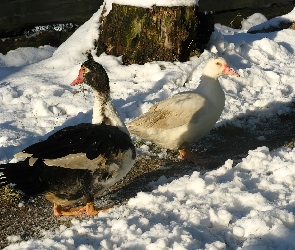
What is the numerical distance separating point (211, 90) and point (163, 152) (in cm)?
86

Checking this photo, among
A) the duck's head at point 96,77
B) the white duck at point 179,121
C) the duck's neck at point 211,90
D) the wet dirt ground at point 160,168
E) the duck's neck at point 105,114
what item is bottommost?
the wet dirt ground at point 160,168

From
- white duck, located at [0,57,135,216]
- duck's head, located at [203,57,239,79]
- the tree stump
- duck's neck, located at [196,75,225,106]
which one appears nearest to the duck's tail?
white duck, located at [0,57,135,216]

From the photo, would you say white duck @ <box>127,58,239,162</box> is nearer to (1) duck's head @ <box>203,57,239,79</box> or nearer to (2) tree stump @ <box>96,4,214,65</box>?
(1) duck's head @ <box>203,57,239,79</box>

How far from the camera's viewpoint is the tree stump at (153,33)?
7961 mm

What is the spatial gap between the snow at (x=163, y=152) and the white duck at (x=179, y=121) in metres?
0.33

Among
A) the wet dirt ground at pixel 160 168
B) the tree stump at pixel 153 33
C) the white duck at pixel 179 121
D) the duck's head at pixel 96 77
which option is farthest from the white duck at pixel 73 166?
the tree stump at pixel 153 33

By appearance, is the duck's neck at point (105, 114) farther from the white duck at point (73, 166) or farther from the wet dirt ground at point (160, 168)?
the wet dirt ground at point (160, 168)

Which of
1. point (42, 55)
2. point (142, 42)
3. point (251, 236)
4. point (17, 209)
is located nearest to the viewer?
point (251, 236)

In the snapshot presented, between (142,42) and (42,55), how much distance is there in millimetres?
2678

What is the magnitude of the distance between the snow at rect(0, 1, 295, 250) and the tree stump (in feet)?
0.56

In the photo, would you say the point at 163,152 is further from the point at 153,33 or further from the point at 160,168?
the point at 153,33

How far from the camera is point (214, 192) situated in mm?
4566

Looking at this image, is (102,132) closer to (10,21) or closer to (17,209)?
(17,209)

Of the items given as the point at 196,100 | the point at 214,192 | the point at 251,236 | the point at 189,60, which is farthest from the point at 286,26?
the point at 251,236
